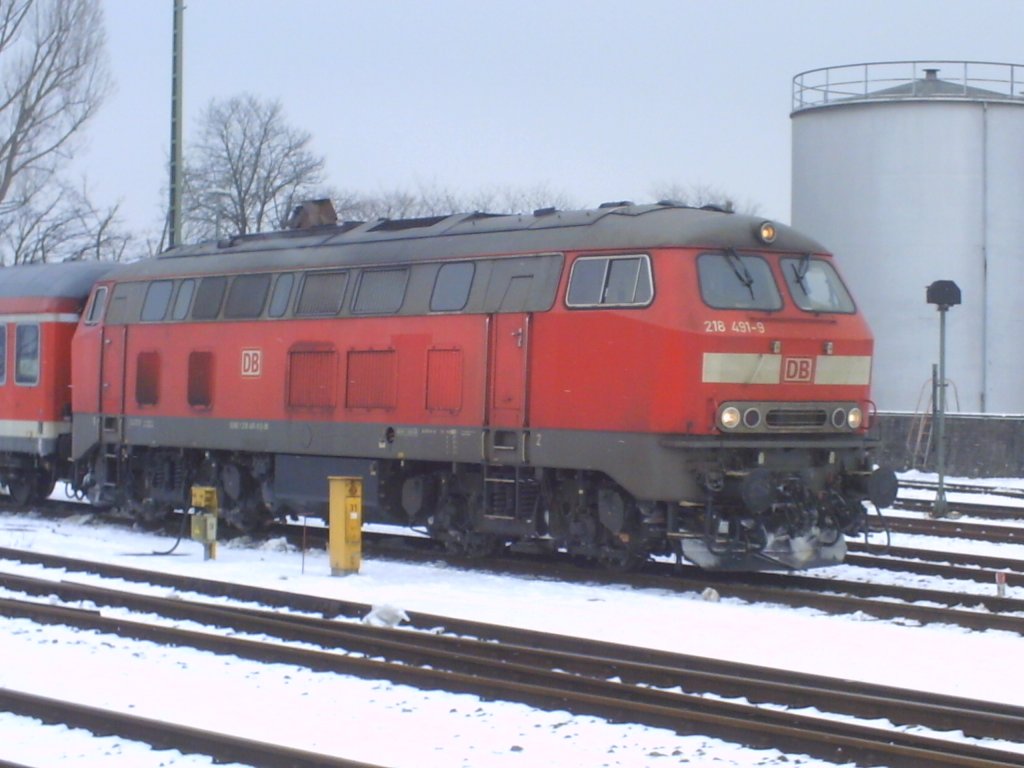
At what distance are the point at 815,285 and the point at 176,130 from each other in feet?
41.1

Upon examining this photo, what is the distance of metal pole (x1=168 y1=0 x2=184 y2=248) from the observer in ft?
77.9

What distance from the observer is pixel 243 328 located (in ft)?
61.9

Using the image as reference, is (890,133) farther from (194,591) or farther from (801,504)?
(194,591)

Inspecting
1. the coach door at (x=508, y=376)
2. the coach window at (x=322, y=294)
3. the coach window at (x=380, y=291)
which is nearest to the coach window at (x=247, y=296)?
the coach window at (x=322, y=294)

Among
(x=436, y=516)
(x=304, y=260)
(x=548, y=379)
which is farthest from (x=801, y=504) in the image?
(x=304, y=260)

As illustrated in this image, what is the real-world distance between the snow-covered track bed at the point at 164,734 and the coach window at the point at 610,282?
7.11 meters

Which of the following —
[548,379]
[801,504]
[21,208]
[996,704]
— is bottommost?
[996,704]

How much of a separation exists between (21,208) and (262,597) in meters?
41.7

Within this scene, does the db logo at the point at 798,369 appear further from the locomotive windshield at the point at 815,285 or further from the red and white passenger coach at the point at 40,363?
the red and white passenger coach at the point at 40,363

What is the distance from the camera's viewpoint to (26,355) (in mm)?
22609

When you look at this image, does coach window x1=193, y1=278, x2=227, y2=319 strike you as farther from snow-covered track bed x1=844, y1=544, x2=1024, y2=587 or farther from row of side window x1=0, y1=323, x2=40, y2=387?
snow-covered track bed x1=844, y1=544, x2=1024, y2=587

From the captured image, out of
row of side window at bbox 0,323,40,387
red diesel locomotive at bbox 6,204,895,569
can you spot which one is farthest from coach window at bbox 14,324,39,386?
red diesel locomotive at bbox 6,204,895,569

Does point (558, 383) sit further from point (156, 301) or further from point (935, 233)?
point (935, 233)

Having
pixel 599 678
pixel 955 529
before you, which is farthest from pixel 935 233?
pixel 599 678
